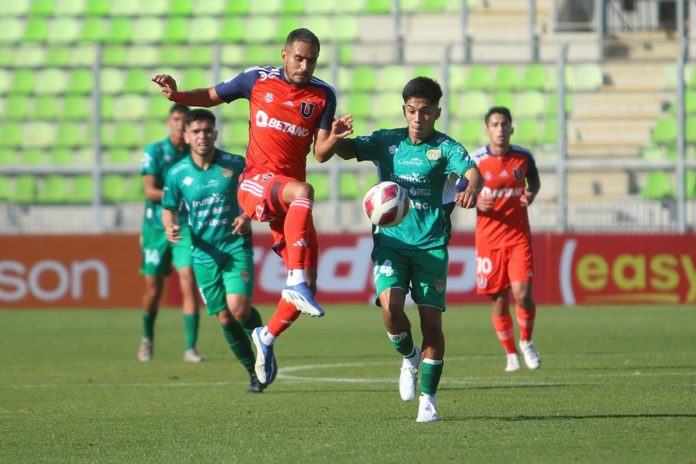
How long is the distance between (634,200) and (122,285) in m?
7.95

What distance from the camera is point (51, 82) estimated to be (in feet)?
82.3

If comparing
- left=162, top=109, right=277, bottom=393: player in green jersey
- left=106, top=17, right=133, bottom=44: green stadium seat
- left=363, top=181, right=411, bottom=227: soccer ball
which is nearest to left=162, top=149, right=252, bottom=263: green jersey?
left=162, top=109, right=277, bottom=393: player in green jersey

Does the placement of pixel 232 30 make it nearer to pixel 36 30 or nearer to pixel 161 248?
pixel 36 30

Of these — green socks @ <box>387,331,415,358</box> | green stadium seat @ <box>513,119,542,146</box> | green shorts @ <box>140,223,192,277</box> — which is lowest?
green socks @ <box>387,331,415,358</box>

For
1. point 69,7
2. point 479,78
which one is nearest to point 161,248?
point 479,78

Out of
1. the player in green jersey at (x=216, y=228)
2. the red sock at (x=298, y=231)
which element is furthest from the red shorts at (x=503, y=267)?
the red sock at (x=298, y=231)

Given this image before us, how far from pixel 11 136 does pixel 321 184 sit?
593 cm

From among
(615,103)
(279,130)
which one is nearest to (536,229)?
(615,103)

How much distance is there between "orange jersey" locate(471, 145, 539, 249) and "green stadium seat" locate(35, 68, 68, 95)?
13.9 metres

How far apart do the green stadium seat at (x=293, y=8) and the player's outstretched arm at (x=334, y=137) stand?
59.1 ft

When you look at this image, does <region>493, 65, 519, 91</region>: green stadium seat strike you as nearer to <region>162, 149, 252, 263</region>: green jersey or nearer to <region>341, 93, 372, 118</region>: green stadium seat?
<region>341, 93, 372, 118</region>: green stadium seat

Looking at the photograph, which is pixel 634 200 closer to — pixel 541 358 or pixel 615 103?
pixel 615 103

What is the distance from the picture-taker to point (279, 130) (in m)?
9.03

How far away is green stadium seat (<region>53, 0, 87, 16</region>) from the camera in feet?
89.4
